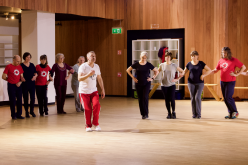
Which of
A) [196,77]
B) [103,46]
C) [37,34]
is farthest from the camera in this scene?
[103,46]

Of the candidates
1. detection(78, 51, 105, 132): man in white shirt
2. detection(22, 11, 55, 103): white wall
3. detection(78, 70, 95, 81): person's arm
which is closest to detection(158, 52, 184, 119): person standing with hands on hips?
detection(78, 51, 105, 132): man in white shirt

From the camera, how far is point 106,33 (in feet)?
44.6

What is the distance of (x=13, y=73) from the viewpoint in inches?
298

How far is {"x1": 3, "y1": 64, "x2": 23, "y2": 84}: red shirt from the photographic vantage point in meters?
7.55

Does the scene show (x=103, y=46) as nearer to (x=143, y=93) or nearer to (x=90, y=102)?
(x=143, y=93)

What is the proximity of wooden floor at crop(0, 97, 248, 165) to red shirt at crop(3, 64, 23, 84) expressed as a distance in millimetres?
915

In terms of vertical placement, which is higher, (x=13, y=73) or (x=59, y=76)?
(x=13, y=73)

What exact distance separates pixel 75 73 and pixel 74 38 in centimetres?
547

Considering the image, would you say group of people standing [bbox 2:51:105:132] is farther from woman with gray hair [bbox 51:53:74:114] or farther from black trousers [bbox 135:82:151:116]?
black trousers [bbox 135:82:151:116]

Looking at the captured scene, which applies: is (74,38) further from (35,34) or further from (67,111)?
(67,111)

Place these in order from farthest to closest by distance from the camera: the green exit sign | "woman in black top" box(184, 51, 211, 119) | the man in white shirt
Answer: the green exit sign < "woman in black top" box(184, 51, 211, 119) < the man in white shirt

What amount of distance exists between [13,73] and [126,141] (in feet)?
11.4

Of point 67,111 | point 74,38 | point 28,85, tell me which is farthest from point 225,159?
point 74,38

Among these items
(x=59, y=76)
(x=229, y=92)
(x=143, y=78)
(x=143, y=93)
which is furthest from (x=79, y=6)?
(x=229, y=92)
